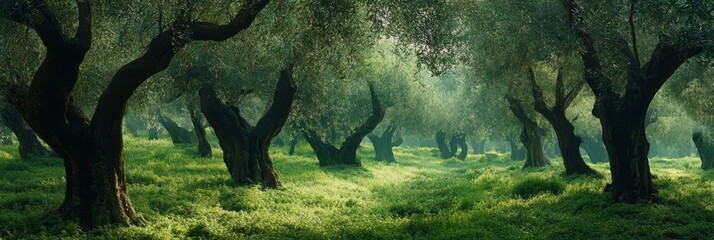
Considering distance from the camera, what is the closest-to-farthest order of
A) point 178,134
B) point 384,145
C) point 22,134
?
point 22,134
point 178,134
point 384,145

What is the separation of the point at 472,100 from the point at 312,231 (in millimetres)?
39265

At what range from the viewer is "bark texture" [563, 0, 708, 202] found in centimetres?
1764

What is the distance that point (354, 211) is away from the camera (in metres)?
21.0

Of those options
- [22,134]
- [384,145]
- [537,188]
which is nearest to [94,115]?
[537,188]

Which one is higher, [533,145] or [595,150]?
[533,145]

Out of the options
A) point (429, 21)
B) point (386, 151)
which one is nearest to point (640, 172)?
point (429, 21)

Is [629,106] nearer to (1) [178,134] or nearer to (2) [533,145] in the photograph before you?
(2) [533,145]

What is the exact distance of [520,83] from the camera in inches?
1208

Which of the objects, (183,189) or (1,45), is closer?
(1,45)

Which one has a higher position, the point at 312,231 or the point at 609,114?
the point at 609,114

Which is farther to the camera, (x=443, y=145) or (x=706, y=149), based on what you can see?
(x=443, y=145)

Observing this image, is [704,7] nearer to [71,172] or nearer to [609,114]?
[609,114]

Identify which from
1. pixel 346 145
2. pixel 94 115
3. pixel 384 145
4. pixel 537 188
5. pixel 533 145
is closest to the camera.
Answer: pixel 94 115

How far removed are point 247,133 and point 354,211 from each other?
7849 mm
